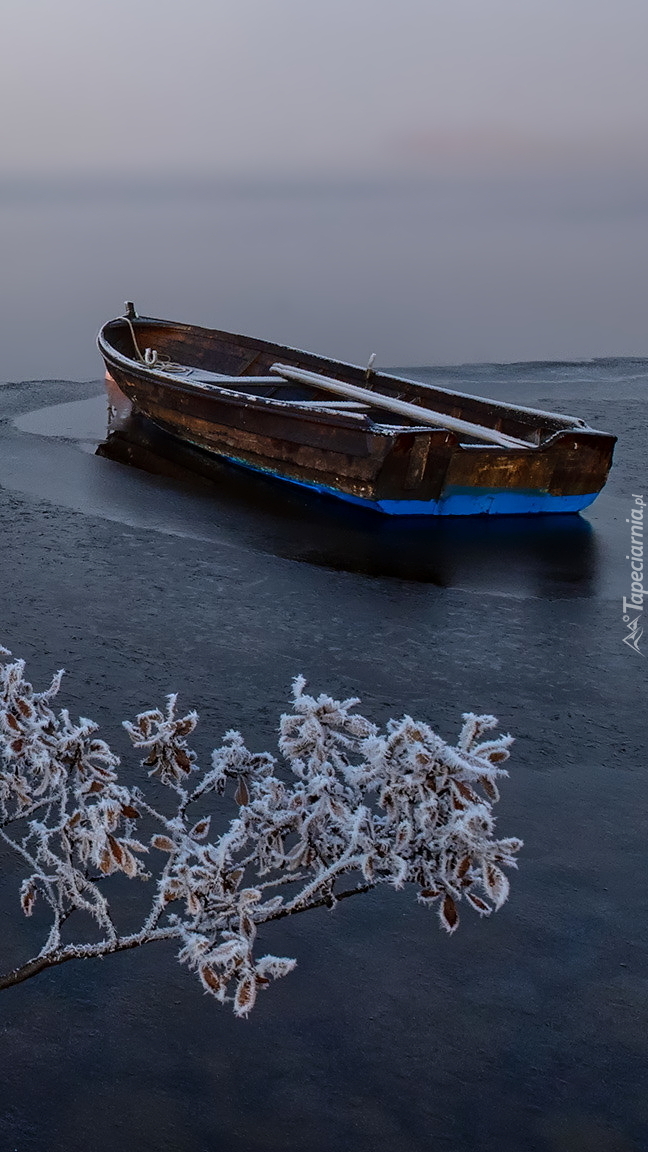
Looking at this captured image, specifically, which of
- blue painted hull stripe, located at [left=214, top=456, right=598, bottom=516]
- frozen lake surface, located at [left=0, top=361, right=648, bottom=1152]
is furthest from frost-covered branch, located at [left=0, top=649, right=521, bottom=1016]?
blue painted hull stripe, located at [left=214, top=456, right=598, bottom=516]

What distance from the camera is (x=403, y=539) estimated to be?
1505cm

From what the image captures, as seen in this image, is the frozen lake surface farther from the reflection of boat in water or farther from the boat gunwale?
the boat gunwale

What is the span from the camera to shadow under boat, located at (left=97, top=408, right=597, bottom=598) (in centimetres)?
1366

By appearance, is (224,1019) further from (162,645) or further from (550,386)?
(550,386)

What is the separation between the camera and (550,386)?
25703 millimetres

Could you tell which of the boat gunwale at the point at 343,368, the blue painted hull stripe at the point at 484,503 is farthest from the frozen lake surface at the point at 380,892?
the boat gunwale at the point at 343,368

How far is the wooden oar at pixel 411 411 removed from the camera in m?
16.3

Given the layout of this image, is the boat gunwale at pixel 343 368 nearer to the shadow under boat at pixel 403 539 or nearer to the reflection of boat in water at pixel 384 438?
the reflection of boat in water at pixel 384 438

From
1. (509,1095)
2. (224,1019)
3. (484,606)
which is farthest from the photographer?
(484,606)

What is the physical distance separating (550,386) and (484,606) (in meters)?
14.5

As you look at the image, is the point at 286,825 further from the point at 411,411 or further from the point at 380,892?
the point at 411,411

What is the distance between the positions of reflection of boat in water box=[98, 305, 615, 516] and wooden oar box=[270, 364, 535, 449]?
0.07 ft

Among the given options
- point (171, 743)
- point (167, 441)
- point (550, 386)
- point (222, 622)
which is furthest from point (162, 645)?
point (550, 386)

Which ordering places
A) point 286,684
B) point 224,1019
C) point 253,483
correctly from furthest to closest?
1. point 253,483
2. point 286,684
3. point 224,1019
